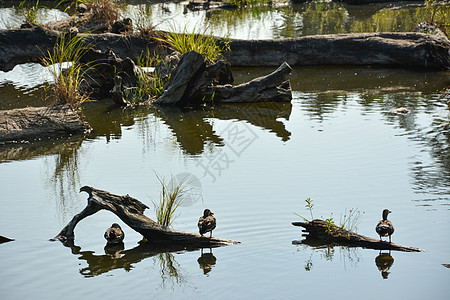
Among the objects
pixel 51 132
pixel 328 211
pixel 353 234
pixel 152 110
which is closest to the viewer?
pixel 353 234

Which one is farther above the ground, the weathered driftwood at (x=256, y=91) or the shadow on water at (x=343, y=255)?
the weathered driftwood at (x=256, y=91)

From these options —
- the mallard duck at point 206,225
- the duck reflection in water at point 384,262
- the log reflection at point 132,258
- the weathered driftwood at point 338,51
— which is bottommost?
the log reflection at point 132,258

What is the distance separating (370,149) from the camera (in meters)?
8.23

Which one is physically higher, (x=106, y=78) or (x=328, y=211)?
(x=106, y=78)

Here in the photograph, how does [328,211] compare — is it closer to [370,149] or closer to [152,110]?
[370,149]

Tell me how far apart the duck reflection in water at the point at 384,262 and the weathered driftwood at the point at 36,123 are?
5754 mm

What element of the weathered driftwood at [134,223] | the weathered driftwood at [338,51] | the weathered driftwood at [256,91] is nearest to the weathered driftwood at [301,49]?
the weathered driftwood at [338,51]

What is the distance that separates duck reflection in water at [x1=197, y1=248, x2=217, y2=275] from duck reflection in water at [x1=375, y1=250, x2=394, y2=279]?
1336 mm

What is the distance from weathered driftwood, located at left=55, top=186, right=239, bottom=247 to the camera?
5.47 meters

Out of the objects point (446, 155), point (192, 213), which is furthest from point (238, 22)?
point (192, 213)

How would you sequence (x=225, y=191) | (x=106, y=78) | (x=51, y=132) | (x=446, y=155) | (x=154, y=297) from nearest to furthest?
(x=154, y=297) < (x=225, y=191) < (x=446, y=155) < (x=51, y=132) < (x=106, y=78)

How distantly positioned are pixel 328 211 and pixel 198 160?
2.51 m

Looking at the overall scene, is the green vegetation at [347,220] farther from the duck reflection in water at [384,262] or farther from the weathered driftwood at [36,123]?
the weathered driftwood at [36,123]

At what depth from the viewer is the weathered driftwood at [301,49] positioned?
1272cm
